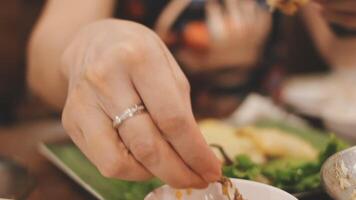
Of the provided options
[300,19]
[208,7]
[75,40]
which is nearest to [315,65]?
[300,19]

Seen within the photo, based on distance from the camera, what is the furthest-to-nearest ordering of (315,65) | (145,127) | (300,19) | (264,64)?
1. (315,65)
2. (300,19)
3. (264,64)
4. (145,127)

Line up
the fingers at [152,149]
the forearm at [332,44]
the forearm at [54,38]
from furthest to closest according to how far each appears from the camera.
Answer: the forearm at [332,44]
the forearm at [54,38]
the fingers at [152,149]

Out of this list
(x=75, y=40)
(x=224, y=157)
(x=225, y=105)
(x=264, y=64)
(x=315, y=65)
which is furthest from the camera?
(x=315, y=65)

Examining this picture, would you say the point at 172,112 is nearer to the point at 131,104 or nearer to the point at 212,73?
the point at 131,104

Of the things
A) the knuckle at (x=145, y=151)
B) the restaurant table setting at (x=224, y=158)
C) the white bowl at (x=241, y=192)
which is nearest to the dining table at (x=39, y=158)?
the restaurant table setting at (x=224, y=158)

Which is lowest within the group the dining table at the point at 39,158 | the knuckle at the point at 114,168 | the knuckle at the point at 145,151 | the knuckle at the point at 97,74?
the dining table at the point at 39,158

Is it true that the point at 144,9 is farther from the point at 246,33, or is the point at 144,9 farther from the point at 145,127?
the point at 145,127

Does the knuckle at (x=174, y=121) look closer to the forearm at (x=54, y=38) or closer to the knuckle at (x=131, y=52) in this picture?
the knuckle at (x=131, y=52)
